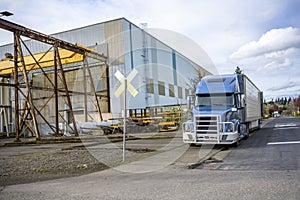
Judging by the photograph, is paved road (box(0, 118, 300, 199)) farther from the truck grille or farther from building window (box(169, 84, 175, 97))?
building window (box(169, 84, 175, 97))

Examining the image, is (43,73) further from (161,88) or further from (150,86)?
(161,88)

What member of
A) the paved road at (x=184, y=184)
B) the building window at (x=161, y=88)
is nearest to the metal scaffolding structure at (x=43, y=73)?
the building window at (x=161, y=88)

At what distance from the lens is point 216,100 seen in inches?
563

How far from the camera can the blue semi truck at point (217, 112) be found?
13.0 meters

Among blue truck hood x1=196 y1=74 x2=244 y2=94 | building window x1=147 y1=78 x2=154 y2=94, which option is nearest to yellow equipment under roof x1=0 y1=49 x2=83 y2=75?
building window x1=147 y1=78 x2=154 y2=94

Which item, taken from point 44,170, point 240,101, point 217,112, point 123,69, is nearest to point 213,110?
point 217,112

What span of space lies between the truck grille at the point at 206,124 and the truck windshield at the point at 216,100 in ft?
4.30

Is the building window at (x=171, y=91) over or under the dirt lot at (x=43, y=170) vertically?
over

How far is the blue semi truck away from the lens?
13.0 m

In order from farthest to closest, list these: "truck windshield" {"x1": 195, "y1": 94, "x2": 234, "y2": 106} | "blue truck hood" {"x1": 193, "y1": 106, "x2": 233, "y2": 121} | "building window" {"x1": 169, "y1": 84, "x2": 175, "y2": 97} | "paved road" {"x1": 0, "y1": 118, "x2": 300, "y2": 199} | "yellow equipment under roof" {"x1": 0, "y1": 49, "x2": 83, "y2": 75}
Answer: "yellow equipment under roof" {"x1": 0, "y1": 49, "x2": 83, "y2": 75} → "building window" {"x1": 169, "y1": 84, "x2": 175, "y2": 97} → "truck windshield" {"x1": 195, "y1": 94, "x2": 234, "y2": 106} → "blue truck hood" {"x1": 193, "y1": 106, "x2": 233, "y2": 121} → "paved road" {"x1": 0, "y1": 118, "x2": 300, "y2": 199}

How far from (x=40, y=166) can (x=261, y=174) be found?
7.48 meters

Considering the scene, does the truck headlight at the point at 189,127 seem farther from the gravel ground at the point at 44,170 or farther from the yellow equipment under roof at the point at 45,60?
the yellow equipment under roof at the point at 45,60

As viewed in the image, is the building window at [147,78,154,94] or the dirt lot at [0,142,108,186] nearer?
the dirt lot at [0,142,108,186]

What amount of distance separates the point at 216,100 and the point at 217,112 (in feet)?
3.19
